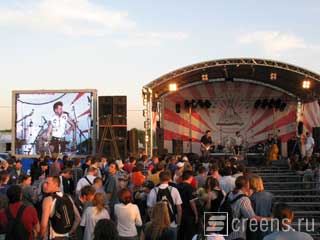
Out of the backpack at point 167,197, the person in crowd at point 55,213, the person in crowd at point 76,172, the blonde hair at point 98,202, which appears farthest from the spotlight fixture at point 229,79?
the person in crowd at point 55,213

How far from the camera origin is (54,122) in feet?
65.7

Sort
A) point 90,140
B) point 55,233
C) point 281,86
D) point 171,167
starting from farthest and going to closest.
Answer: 1. point 281,86
2. point 90,140
3. point 171,167
4. point 55,233

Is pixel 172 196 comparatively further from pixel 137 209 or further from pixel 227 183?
pixel 227 183

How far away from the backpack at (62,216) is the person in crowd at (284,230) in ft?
8.42

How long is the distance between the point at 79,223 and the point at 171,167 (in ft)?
15.7

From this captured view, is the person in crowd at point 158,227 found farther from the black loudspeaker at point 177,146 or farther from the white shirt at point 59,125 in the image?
the black loudspeaker at point 177,146

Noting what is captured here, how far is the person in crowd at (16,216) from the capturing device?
19.2 feet

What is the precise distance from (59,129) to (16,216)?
14.2 metres

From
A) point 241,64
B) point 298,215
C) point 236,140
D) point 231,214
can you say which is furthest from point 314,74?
point 231,214

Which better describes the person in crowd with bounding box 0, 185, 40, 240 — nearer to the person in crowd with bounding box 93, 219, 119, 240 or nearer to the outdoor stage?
the person in crowd with bounding box 93, 219, 119, 240

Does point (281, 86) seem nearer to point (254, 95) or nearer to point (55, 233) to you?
point (254, 95)

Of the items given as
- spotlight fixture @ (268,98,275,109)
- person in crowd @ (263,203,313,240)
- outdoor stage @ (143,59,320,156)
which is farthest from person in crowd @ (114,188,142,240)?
spotlight fixture @ (268,98,275,109)

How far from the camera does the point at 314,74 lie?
65.8ft

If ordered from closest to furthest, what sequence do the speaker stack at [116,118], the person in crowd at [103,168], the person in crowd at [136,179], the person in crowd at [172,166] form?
the person in crowd at [136,179], the person in crowd at [172,166], the person in crowd at [103,168], the speaker stack at [116,118]
